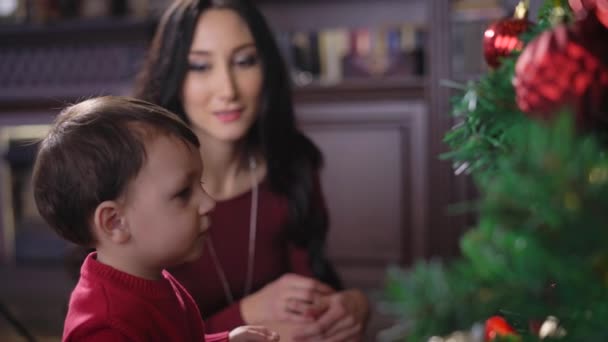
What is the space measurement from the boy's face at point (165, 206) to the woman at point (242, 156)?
1.05ft

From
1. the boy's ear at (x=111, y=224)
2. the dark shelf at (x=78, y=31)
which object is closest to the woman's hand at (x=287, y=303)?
the boy's ear at (x=111, y=224)

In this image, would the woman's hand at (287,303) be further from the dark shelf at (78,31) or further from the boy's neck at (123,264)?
the dark shelf at (78,31)

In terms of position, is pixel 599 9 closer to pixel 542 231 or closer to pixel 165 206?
pixel 542 231

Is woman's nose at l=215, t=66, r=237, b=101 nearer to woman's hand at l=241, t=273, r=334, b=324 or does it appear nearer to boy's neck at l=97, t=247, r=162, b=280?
woman's hand at l=241, t=273, r=334, b=324

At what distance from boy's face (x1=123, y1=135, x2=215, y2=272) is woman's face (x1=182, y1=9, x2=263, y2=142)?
1.34 ft

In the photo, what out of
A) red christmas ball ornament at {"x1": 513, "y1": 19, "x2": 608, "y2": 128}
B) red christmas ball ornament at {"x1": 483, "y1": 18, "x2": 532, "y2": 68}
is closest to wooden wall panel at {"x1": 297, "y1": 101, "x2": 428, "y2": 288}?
red christmas ball ornament at {"x1": 483, "y1": 18, "x2": 532, "y2": 68}

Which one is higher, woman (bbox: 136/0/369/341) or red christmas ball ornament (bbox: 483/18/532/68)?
red christmas ball ornament (bbox: 483/18/532/68)

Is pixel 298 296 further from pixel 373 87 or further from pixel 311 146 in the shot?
pixel 373 87

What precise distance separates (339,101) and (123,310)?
2.02 metres

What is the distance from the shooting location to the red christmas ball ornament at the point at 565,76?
1.13 feet

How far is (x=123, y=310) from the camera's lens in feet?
2.15

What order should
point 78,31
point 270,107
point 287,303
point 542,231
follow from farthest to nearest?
point 78,31 < point 270,107 < point 287,303 < point 542,231

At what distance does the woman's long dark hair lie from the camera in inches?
45.3

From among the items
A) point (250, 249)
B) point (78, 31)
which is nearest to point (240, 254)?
point (250, 249)
